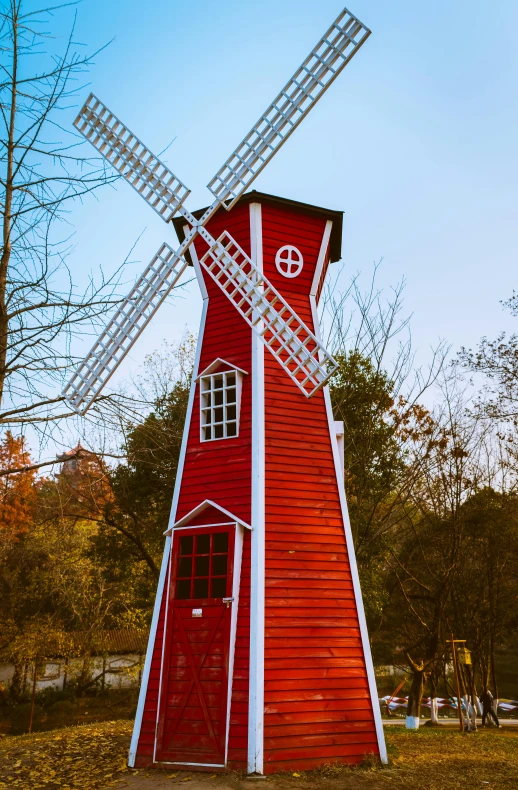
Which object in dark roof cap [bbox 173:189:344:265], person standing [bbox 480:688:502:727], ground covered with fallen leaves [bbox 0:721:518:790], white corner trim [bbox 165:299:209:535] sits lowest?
person standing [bbox 480:688:502:727]

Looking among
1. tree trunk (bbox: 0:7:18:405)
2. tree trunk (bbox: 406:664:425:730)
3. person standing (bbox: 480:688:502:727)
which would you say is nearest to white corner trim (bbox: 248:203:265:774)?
tree trunk (bbox: 0:7:18:405)

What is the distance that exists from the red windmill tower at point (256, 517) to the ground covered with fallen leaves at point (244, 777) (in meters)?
0.32

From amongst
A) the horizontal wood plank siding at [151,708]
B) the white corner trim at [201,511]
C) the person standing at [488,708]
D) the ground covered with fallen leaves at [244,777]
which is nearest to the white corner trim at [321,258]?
the white corner trim at [201,511]

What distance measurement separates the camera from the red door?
9.22m

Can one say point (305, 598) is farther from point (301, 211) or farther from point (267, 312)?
point (301, 211)

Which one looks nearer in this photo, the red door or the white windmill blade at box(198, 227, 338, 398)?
the red door

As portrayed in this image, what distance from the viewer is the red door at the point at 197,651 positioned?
9219 mm

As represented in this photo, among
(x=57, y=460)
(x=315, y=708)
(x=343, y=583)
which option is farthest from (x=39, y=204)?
(x=315, y=708)

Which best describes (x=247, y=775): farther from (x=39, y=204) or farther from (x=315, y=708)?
(x=39, y=204)

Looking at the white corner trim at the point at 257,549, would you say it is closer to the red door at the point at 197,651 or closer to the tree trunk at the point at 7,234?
the red door at the point at 197,651

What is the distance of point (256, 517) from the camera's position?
9953mm

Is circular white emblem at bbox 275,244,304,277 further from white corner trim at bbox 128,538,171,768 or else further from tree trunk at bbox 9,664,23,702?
tree trunk at bbox 9,664,23,702

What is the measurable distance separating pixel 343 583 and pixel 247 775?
299 centimetres

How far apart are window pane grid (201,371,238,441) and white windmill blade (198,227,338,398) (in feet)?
3.27
